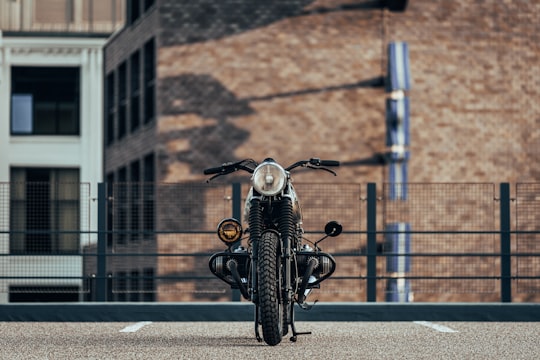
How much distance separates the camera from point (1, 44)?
45062mm

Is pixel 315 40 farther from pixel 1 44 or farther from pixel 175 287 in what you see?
pixel 1 44

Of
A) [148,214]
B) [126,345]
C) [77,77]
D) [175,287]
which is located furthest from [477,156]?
[126,345]

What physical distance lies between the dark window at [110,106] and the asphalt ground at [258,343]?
83.5 ft

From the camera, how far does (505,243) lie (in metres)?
18.0

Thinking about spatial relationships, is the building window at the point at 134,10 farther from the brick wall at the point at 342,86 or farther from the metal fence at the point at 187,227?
the metal fence at the point at 187,227

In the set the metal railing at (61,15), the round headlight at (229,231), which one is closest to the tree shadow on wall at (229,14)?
the metal railing at (61,15)

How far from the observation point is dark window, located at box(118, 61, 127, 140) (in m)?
40.0

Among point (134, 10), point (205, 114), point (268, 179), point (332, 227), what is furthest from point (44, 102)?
point (268, 179)

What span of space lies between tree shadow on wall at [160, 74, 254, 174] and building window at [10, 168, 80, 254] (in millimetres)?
9626

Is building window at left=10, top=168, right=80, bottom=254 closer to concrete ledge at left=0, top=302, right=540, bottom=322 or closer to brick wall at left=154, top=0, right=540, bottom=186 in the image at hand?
concrete ledge at left=0, top=302, right=540, bottom=322

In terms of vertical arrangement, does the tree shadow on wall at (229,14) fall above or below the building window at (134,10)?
below

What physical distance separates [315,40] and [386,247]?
1099 centimetres

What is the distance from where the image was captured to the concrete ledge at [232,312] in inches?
671

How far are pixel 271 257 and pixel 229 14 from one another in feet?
73.9
